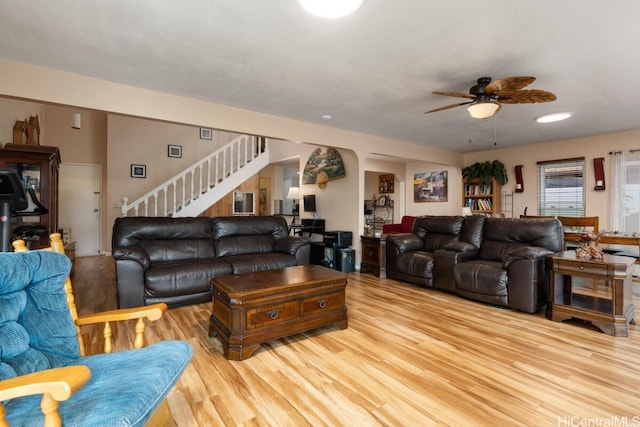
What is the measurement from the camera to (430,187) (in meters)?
7.63

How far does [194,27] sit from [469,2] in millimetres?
1831

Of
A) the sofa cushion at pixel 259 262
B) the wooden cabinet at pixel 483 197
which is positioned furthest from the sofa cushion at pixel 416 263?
the wooden cabinet at pixel 483 197

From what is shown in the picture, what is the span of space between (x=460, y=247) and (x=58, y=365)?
3828 mm

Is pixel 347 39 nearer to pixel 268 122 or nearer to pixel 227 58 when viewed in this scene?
pixel 227 58

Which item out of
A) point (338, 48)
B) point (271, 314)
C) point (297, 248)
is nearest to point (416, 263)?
point (297, 248)

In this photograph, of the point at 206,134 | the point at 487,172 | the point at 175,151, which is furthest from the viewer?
the point at 206,134

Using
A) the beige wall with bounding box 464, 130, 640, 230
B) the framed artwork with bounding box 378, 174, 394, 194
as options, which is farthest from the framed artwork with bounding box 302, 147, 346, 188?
the beige wall with bounding box 464, 130, 640, 230

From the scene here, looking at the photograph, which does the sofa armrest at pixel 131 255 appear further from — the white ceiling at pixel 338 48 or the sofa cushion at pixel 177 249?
the white ceiling at pixel 338 48

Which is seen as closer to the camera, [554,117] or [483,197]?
[554,117]

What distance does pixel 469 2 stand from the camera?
6.19 ft

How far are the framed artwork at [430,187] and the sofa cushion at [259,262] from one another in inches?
188

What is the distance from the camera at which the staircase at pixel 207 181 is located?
6234 mm

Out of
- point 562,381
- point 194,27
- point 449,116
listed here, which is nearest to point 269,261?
point 194,27

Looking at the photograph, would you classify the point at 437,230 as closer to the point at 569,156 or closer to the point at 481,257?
the point at 481,257
